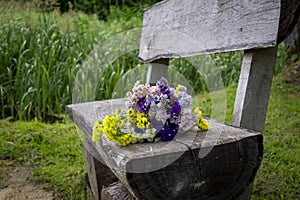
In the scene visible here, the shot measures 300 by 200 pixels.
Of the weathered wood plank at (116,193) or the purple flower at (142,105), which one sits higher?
the purple flower at (142,105)

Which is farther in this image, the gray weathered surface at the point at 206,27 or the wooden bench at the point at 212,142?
the gray weathered surface at the point at 206,27

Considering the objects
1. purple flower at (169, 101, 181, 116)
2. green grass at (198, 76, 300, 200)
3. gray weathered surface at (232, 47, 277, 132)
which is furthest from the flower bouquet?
green grass at (198, 76, 300, 200)

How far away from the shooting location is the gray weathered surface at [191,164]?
1.24m

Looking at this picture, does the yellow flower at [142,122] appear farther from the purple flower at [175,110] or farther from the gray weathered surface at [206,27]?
the gray weathered surface at [206,27]

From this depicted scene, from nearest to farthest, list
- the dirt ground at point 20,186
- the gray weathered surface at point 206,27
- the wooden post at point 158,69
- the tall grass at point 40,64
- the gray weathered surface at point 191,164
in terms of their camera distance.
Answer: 1. the gray weathered surface at point 191,164
2. the gray weathered surface at point 206,27
3. the dirt ground at point 20,186
4. the wooden post at point 158,69
5. the tall grass at point 40,64

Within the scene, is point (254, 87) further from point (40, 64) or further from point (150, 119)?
point (40, 64)

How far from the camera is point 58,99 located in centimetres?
414

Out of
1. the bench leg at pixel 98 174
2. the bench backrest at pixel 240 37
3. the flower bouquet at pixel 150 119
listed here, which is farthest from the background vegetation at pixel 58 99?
the flower bouquet at pixel 150 119

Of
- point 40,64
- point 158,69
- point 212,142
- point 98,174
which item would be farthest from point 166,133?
point 40,64

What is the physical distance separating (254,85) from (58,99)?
9.93ft

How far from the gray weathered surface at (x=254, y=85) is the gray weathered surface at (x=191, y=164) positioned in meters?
0.11

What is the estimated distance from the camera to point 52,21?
16.6 ft

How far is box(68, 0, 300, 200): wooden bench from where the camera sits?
127 centimetres

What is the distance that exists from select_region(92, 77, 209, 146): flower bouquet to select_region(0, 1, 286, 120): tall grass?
7.13ft
